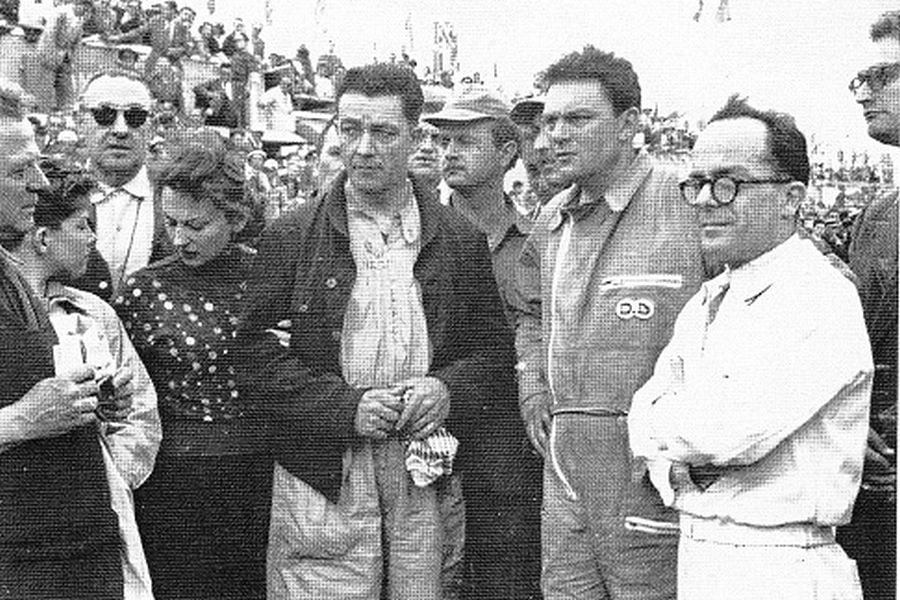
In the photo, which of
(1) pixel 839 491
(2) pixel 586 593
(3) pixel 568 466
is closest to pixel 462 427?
(3) pixel 568 466

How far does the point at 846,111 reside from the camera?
2.52 m

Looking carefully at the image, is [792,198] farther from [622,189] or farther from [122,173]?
[122,173]

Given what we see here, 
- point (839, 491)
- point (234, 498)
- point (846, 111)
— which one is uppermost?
point (846, 111)

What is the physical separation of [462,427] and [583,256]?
1.32 feet

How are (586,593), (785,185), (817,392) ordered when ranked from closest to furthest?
(817,392) < (785,185) < (586,593)

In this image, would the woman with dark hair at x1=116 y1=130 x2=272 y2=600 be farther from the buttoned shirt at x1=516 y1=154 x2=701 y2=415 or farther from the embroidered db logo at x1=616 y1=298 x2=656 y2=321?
the embroidered db logo at x1=616 y1=298 x2=656 y2=321

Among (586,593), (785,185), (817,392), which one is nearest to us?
(817,392)

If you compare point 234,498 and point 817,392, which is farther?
point 234,498

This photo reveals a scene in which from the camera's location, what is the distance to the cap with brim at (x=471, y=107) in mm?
2812

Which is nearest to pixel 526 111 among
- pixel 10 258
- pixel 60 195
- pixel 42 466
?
pixel 60 195

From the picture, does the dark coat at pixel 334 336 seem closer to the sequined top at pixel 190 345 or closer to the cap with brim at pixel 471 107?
the sequined top at pixel 190 345

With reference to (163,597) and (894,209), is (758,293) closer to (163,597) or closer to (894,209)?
(894,209)

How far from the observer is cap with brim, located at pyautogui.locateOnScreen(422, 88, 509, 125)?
111 inches

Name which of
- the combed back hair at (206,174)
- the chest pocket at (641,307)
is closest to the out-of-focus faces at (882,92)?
the chest pocket at (641,307)
